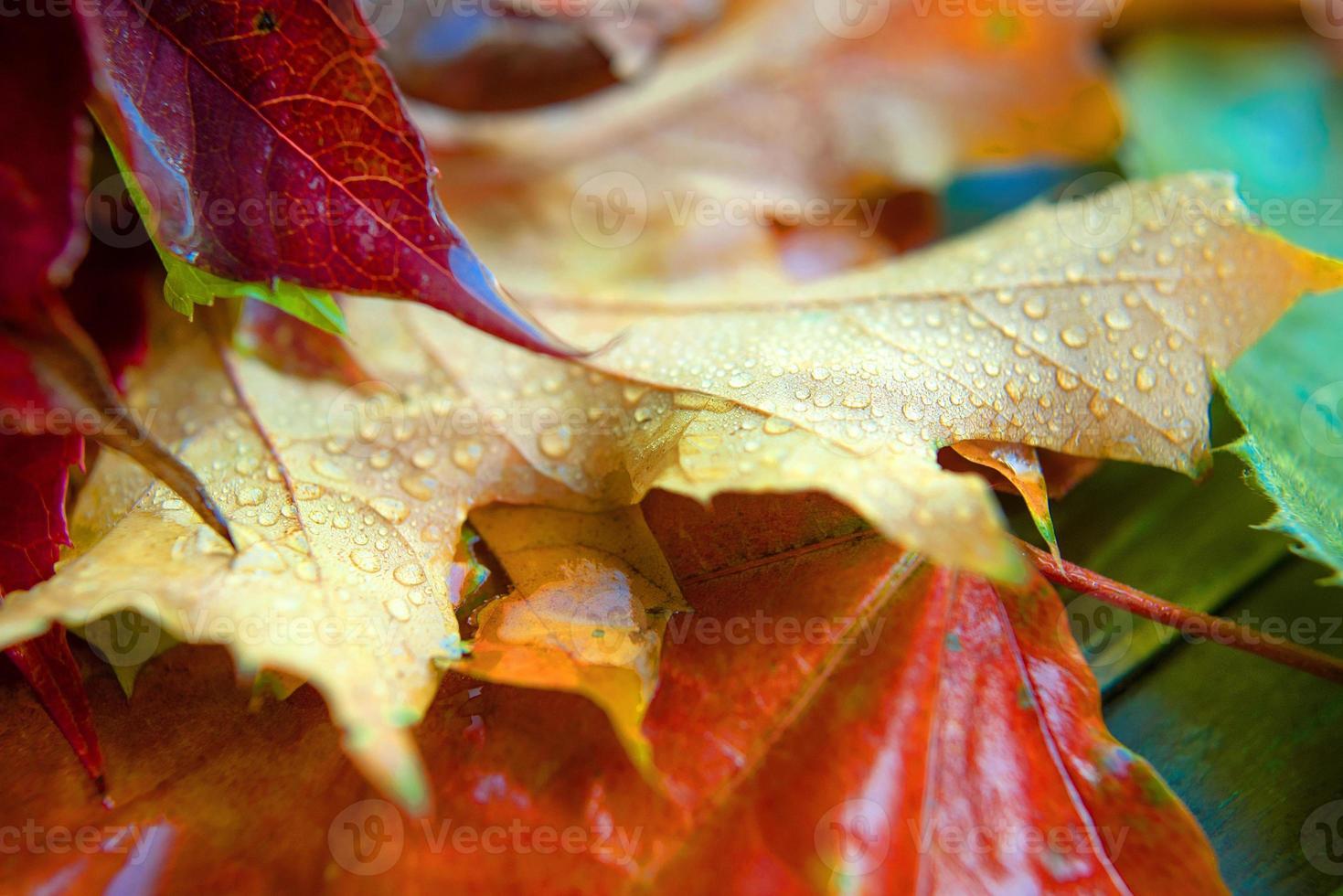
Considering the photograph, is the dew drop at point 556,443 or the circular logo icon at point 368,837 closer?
the circular logo icon at point 368,837

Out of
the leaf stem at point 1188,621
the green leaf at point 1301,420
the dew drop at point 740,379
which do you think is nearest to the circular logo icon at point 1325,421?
the green leaf at point 1301,420

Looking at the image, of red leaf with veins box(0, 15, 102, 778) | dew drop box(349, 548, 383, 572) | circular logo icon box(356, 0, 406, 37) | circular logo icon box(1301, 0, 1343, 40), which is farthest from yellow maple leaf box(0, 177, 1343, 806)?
circular logo icon box(1301, 0, 1343, 40)

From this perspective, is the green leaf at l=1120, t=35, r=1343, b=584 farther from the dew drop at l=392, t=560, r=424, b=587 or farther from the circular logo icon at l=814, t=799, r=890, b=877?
the dew drop at l=392, t=560, r=424, b=587

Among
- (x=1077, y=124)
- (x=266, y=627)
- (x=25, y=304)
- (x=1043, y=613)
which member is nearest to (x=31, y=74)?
(x=25, y=304)

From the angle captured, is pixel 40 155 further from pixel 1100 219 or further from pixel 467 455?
pixel 1100 219

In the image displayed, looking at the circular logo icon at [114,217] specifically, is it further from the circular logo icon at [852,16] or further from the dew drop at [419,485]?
the circular logo icon at [852,16]

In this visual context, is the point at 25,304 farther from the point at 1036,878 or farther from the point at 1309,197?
the point at 1309,197
